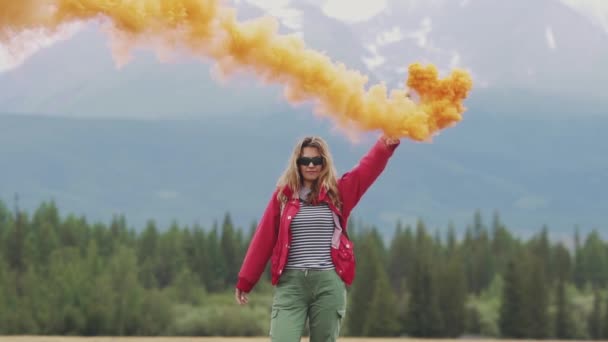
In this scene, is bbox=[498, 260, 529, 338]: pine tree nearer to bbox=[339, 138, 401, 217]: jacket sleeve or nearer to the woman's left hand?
the woman's left hand

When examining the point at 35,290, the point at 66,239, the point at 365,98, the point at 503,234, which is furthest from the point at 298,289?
the point at 503,234

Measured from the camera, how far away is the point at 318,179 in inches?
292

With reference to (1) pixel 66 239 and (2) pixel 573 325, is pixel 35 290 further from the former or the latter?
(2) pixel 573 325

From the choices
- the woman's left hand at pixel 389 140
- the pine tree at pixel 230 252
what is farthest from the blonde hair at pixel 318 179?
the pine tree at pixel 230 252

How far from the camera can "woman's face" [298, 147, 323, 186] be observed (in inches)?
290

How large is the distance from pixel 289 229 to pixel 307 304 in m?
0.54

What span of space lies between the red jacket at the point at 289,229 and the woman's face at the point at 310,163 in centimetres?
13

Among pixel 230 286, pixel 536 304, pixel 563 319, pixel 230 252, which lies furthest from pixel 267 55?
pixel 230 252

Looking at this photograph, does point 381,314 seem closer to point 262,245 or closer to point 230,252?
point 230,252

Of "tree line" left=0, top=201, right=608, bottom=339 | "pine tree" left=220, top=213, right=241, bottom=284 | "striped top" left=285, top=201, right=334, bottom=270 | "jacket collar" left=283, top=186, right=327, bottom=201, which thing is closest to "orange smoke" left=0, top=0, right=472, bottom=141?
"jacket collar" left=283, top=186, right=327, bottom=201

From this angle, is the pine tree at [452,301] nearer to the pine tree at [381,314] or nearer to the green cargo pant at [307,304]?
the pine tree at [381,314]

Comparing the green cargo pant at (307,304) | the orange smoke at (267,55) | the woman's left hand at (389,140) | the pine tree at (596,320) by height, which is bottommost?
the pine tree at (596,320)

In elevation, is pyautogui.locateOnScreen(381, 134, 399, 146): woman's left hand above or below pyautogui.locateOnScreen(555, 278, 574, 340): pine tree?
above

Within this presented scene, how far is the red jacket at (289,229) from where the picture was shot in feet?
24.0
